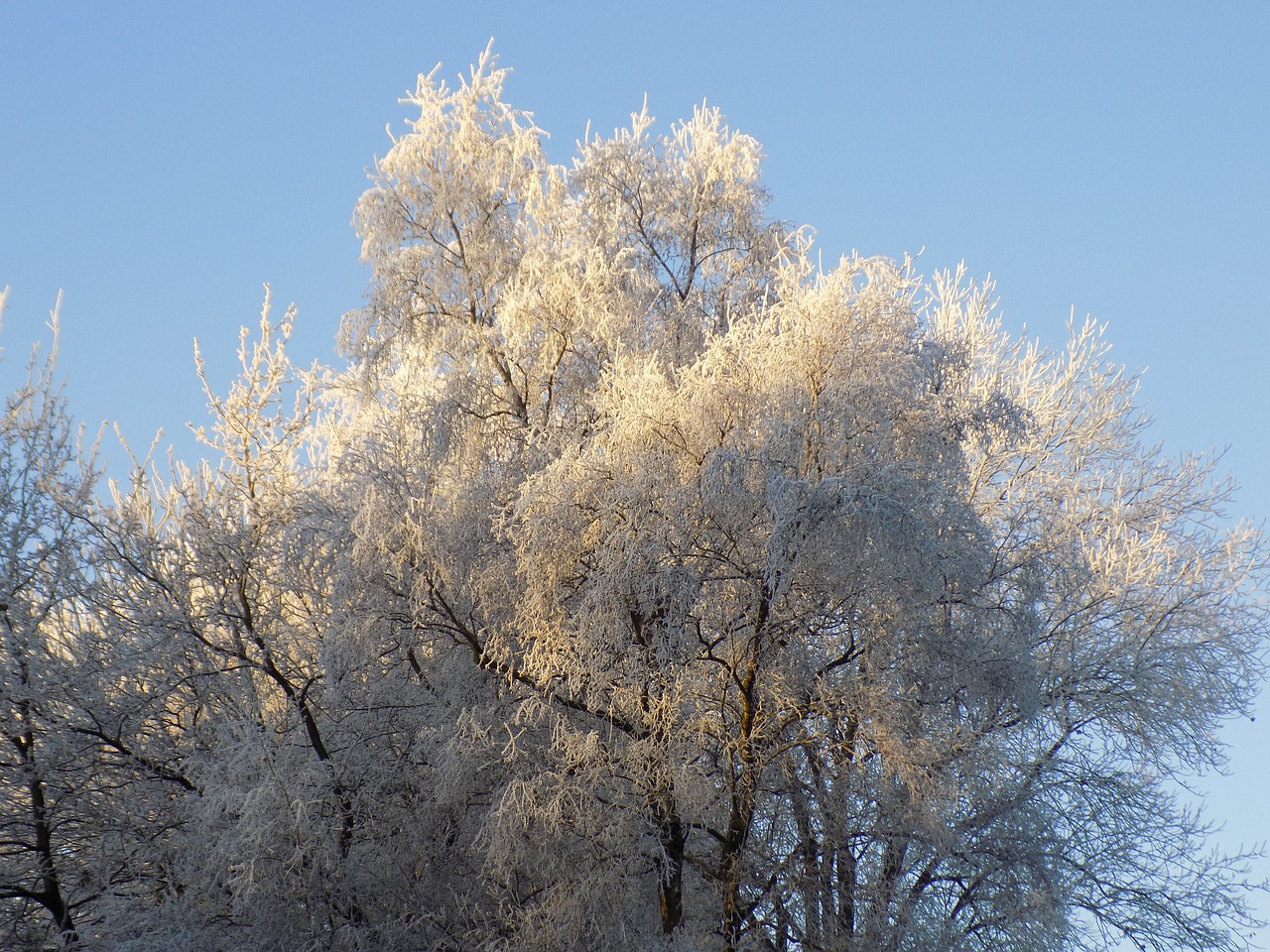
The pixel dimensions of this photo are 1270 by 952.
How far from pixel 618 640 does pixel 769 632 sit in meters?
1.05

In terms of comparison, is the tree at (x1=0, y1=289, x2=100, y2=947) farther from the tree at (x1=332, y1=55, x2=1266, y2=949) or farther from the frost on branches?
the tree at (x1=332, y1=55, x2=1266, y2=949)

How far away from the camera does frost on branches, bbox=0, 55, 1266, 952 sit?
8.23 metres

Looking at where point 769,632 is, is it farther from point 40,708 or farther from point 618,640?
point 40,708

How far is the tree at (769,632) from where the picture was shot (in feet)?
26.5

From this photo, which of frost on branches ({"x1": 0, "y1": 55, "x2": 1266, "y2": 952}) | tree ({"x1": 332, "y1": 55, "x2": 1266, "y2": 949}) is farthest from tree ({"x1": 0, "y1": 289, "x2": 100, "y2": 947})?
tree ({"x1": 332, "y1": 55, "x2": 1266, "y2": 949})

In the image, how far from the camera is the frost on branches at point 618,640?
8.23m

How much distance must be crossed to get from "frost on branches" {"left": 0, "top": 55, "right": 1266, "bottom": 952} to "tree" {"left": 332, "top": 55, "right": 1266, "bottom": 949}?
1.5 inches

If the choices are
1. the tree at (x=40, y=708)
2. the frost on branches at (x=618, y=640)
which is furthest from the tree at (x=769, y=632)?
the tree at (x=40, y=708)

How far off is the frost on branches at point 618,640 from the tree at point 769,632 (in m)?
0.04

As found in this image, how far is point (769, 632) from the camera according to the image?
8.51 metres

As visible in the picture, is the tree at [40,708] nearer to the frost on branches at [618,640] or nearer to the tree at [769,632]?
the frost on branches at [618,640]

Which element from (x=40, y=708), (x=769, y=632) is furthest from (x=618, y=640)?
(x=40, y=708)

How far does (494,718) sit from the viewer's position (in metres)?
9.12

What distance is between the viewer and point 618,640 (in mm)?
8172
